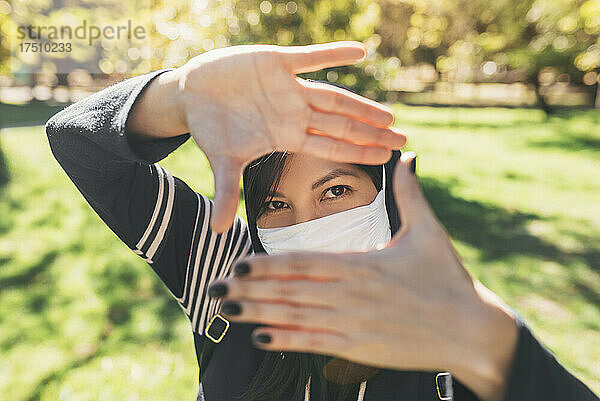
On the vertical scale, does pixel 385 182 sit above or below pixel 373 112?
below

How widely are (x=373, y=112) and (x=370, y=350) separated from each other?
484mm

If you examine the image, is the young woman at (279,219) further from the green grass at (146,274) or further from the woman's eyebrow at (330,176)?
the green grass at (146,274)

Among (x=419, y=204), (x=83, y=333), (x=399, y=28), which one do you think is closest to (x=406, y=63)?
(x=399, y=28)

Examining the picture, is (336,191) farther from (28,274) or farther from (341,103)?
(28,274)

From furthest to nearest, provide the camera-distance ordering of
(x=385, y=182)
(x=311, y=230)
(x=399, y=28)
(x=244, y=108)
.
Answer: (x=399, y=28), (x=385, y=182), (x=311, y=230), (x=244, y=108)

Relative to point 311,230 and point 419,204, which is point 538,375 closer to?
point 419,204

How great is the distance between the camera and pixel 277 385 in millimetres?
1368

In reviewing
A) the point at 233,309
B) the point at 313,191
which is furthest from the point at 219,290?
the point at 313,191

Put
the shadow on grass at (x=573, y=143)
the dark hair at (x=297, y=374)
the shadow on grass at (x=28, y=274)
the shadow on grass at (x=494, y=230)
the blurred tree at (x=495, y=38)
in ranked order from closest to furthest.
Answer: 1. the dark hair at (x=297, y=374)
2. the shadow on grass at (x=28, y=274)
3. the shadow on grass at (x=494, y=230)
4. the shadow on grass at (x=573, y=143)
5. the blurred tree at (x=495, y=38)

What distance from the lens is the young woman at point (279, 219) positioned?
0.75 meters

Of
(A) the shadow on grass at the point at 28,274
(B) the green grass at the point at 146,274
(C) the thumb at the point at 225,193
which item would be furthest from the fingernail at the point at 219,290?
(A) the shadow on grass at the point at 28,274

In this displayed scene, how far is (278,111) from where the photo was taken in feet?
3.23

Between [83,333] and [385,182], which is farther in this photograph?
[83,333]

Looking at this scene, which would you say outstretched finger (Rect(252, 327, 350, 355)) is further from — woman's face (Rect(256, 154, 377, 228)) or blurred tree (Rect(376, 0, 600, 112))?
blurred tree (Rect(376, 0, 600, 112))
